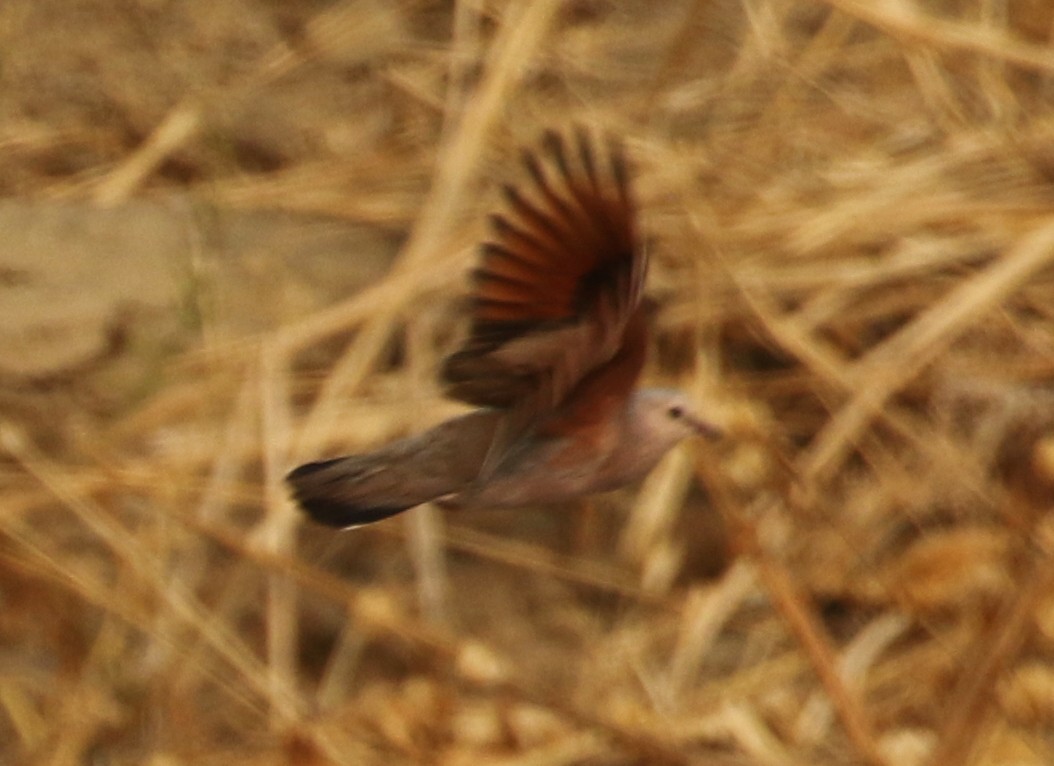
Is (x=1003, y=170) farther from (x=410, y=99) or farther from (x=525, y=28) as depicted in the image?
(x=410, y=99)

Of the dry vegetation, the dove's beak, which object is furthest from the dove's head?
the dry vegetation

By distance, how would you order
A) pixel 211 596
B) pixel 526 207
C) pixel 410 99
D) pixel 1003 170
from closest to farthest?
pixel 526 207, pixel 211 596, pixel 1003 170, pixel 410 99

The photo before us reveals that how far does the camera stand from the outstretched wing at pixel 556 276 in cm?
69

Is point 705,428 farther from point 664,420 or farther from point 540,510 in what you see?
point 540,510

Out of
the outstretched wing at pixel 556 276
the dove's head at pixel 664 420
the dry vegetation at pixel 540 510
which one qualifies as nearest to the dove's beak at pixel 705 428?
the dove's head at pixel 664 420

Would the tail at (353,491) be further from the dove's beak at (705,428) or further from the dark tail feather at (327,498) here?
the dove's beak at (705,428)

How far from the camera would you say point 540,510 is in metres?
1.67

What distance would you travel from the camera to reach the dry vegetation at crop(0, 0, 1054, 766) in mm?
1458

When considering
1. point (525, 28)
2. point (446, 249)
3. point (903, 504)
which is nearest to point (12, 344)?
point (446, 249)

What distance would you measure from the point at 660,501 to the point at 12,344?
60 centimetres

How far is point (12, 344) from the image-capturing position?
5.36 feet

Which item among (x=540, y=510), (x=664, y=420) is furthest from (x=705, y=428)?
(x=540, y=510)

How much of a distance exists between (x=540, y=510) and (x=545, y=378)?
3.10 ft

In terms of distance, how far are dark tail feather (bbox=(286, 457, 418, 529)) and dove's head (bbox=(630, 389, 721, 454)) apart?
0.38ft
